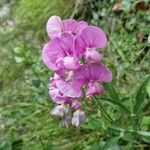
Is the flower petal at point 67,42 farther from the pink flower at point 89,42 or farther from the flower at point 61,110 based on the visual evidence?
the flower at point 61,110

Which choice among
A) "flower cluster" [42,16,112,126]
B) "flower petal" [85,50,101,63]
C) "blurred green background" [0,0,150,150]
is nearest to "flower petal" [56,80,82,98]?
"flower cluster" [42,16,112,126]

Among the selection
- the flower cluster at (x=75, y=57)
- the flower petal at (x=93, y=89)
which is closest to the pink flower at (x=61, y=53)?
the flower cluster at (x=75, y=57)

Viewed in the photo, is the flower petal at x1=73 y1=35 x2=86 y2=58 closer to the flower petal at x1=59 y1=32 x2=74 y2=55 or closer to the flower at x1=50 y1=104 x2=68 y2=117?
the flower petal at x1=59 y1=32 x2=74 y2=55

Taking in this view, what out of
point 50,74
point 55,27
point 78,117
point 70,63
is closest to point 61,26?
point 55,27

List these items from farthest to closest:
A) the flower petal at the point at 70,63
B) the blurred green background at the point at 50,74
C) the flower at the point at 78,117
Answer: the blurred green background at the point at 50,74 → the flower at the point at 78,117 → the flower petal at the point at 70,63

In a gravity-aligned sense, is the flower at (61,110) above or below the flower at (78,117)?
above

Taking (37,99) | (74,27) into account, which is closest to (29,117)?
(37,99)
